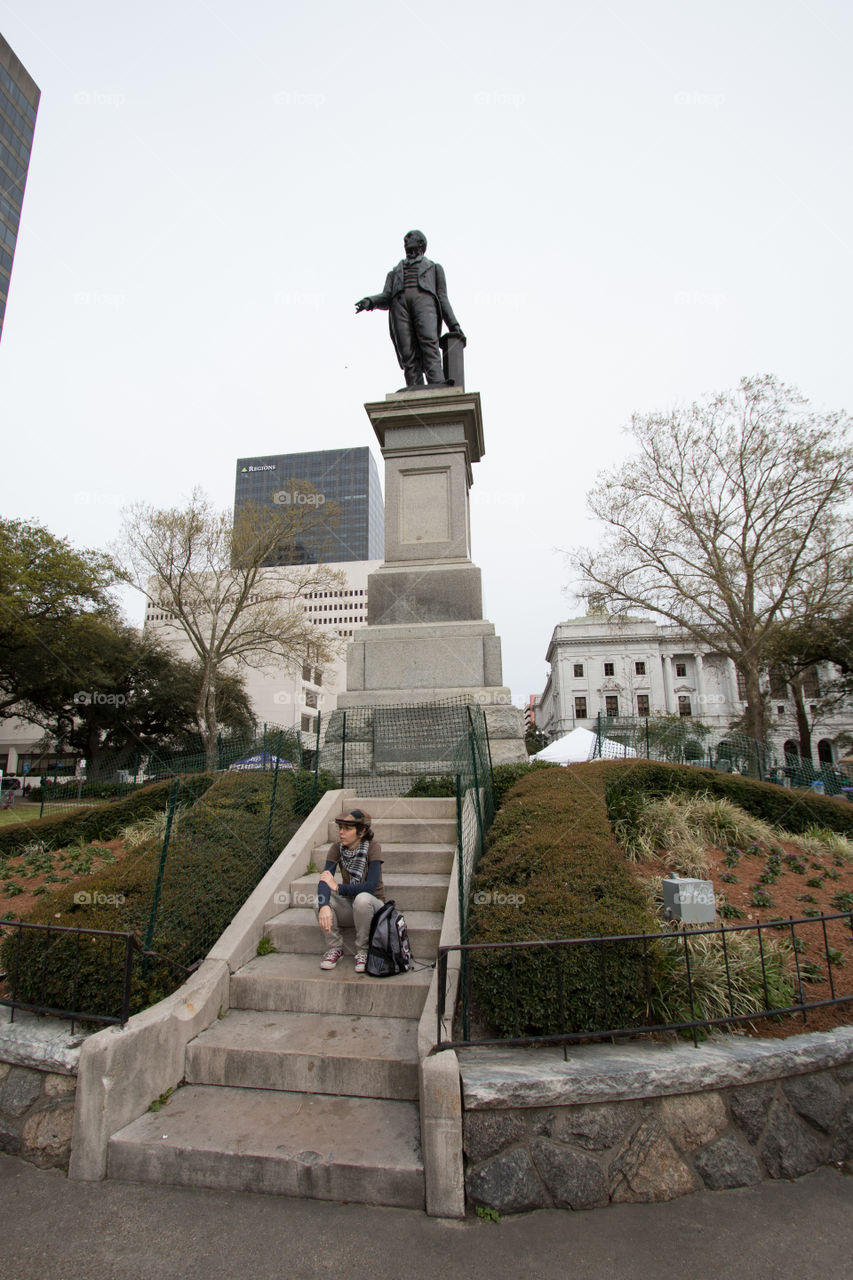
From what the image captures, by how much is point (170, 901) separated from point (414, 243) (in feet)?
36.6

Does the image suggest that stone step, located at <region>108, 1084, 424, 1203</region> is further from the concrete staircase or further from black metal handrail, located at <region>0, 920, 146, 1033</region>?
black metal handrail, located at <region>0, 920, 146, 1033</region>

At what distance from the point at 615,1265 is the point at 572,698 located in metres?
83.0

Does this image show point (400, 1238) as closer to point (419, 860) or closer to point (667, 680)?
point (419, 860)

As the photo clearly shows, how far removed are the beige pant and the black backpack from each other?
16 cm

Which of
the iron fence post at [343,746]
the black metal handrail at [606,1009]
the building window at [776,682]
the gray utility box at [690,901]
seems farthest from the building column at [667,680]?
the black metal handrail at [606,1009]

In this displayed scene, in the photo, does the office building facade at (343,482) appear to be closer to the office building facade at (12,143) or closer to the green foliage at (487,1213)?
the office building facade at (12,143)

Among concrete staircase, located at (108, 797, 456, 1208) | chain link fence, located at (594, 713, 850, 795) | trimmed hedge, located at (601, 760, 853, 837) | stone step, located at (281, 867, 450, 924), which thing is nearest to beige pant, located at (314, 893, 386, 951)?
concrete staircase, located at (108, 797, 456, 1208)

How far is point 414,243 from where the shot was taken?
11.5 metres

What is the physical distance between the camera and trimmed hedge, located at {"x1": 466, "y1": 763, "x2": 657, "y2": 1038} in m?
3.60

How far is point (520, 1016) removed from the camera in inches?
143

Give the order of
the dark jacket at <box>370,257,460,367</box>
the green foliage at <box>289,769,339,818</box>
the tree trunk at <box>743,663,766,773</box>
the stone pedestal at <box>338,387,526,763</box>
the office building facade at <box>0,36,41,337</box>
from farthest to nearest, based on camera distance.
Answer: the office building facade at <box>0,36,41,337</box> < the tree trunk at <box>743,663,766,773</box> < the dark jacket at <box>370,257,460,367</box> < the stone pedestal at <box>338,387,526,763</box> < the green foliage at <box>289,769,339,818</box>

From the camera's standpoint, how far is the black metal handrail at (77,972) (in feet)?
12.1

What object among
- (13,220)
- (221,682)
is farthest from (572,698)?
(13,220)

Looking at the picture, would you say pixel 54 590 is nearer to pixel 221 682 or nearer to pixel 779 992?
pixel 221 682
